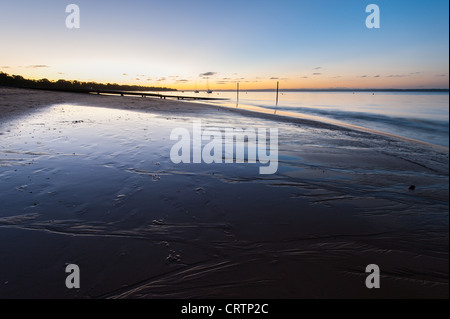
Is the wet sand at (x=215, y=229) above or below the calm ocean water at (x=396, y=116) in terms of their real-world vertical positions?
below

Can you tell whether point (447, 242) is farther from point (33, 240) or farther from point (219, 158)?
point (33, 240)

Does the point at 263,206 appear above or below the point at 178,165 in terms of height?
below

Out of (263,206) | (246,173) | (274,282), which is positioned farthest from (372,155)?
(274,282)

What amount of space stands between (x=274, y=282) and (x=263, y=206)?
2012 millimetres

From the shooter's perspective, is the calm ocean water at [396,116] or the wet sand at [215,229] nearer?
the wet sand at [215,229]

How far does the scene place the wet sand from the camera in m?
2.64

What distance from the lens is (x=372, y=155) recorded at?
29.6 feet

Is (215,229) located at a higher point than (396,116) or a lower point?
lower

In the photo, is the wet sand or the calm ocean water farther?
the calm ocean water

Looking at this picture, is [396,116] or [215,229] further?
[396,116]

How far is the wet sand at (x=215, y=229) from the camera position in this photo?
2.64 metres

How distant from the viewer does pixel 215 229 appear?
3.74 m
